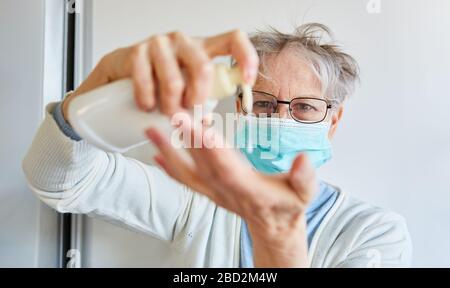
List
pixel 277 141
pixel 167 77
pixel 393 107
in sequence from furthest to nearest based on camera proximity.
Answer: pixel 393 107, pixel 277 141, pixel 167 77

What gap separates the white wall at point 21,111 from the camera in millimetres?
631

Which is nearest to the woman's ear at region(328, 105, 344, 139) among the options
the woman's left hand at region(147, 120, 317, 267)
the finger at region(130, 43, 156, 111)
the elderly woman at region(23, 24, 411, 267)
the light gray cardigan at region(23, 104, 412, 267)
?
the elderly woman at region(23, 24, 411, 267)

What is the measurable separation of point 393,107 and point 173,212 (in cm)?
42

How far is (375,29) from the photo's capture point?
688 mm

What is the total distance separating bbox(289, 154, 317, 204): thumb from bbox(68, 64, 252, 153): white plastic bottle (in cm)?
7

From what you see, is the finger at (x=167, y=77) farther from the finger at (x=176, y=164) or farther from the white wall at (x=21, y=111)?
the white wall at (x=21, y=111)

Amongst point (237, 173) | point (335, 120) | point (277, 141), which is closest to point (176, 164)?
point (237, 173)

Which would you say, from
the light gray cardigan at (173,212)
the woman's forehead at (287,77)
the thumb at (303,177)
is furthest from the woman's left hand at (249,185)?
the woman's forehead at (287,77)

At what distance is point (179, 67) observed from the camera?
0.32 meters

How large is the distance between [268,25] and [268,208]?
0.42m

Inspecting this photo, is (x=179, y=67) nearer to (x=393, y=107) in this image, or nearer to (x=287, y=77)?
(x=287, y=77)

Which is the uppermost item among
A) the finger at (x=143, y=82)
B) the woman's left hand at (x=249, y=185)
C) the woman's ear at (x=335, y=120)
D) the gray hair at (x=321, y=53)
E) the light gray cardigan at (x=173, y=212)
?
the gray hair at (x=321, y=53)

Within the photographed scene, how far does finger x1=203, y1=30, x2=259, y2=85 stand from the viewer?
0.31 meters

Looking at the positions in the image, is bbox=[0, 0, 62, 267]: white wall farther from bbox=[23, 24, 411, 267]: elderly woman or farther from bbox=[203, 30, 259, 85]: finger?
bbox=[203, 30, 259, 85]: finger
